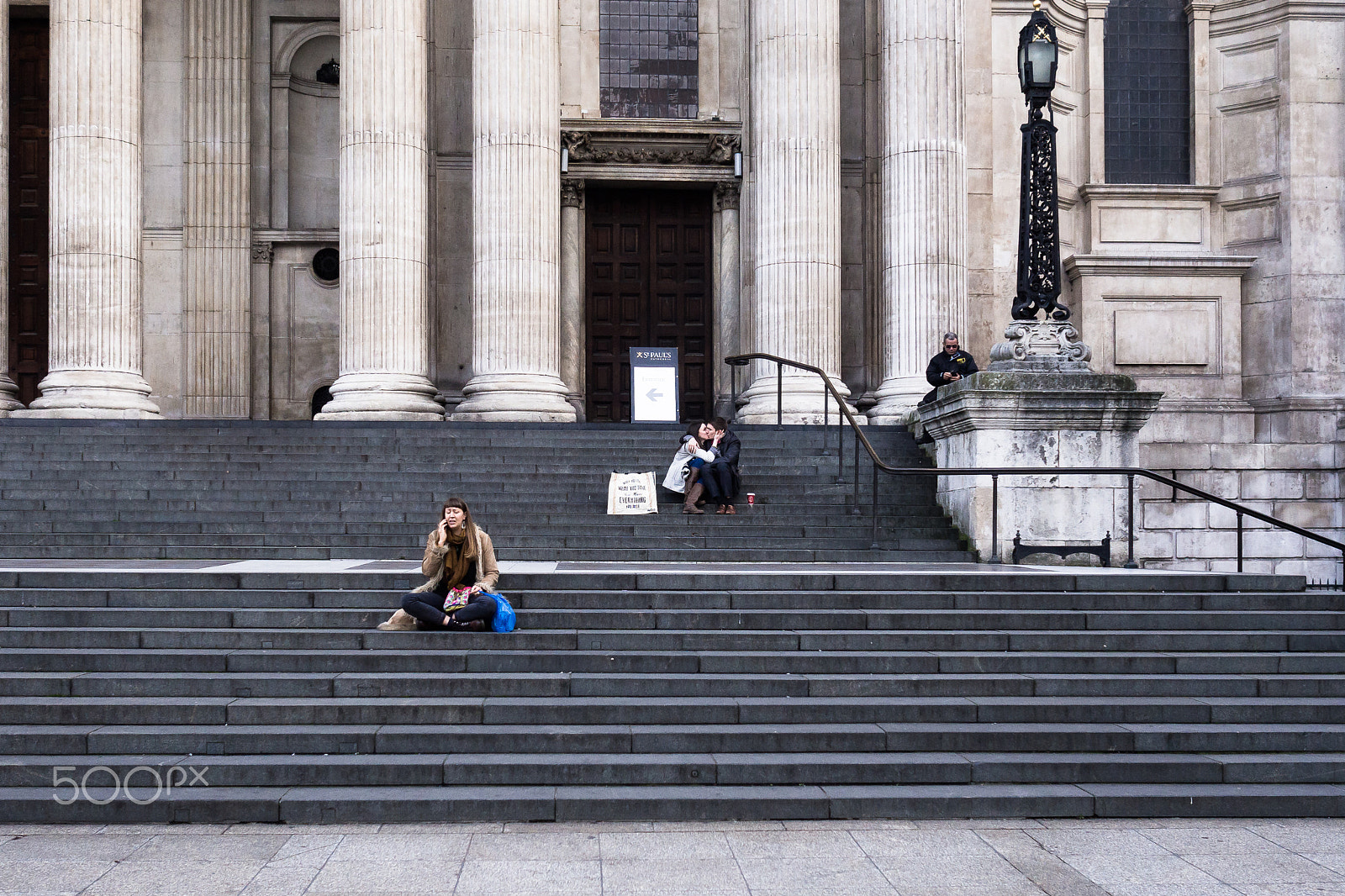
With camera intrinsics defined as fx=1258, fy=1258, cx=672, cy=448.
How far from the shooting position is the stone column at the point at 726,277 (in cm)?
2170

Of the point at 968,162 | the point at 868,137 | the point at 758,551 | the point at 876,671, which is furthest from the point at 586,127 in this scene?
the point at 876,671

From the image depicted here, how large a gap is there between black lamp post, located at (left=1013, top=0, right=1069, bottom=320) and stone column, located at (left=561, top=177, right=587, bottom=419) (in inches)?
376

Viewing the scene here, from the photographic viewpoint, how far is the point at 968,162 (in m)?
20.4

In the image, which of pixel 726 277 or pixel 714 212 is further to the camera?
pixel 714 212

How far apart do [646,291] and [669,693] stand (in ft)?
46.3

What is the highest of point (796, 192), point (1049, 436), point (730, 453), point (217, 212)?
point (217, 212)

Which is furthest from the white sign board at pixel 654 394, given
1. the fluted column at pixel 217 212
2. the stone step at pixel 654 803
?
the stone step at pixel 654 803

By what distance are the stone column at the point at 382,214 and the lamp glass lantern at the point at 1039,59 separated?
29.0 ft

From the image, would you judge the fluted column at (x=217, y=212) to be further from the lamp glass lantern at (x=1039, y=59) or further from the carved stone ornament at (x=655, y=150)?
the lamp glass lantern at (x=1039, y=59)

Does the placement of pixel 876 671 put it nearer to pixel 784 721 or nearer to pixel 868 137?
pixel 784 721

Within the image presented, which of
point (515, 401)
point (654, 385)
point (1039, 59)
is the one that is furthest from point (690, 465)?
point (654, 385)

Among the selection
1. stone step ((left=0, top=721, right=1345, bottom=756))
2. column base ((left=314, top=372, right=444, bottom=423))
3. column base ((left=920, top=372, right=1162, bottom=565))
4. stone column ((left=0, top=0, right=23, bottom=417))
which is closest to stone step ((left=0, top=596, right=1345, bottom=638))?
stone step ((left=0, top=721, right=1345, bottom=756))

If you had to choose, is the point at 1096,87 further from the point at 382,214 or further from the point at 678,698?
the point at 678,698

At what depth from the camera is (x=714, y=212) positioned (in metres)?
22.2
